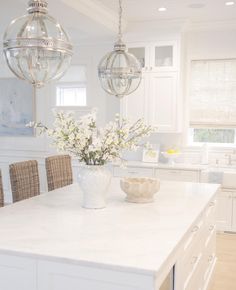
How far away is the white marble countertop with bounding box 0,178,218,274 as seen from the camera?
5.57ft

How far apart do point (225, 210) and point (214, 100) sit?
160 cm

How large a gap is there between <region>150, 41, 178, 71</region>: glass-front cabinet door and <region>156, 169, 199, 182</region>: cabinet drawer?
140 centimetres

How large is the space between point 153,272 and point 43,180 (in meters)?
4.94

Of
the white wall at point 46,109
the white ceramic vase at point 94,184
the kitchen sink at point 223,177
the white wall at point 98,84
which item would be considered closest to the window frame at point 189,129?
the white wall at point 98,84

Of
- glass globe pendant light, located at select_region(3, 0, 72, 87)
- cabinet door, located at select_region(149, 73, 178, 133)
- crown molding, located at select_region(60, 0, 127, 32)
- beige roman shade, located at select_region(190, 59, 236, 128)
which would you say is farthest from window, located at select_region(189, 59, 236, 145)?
glass globe pendant light, located at select_region(3, 0, 72, 87)

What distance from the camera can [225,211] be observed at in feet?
16.1

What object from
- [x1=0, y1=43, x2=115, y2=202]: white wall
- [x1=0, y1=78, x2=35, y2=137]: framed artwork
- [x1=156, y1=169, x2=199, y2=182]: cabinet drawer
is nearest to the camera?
[x1=156, y1=169, x2=199, y2=182]: cabinet drawer

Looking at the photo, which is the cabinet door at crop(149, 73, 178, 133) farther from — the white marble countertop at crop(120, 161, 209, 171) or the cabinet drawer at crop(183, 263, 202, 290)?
the cabinet drawer at crop(183, 263, 202, 290)

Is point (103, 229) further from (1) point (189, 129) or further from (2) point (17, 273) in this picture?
(1) point (189, 129)

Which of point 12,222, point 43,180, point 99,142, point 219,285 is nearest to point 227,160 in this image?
point 219,285

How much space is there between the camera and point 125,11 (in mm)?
4867

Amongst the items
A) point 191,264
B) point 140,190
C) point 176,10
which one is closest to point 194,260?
point 191,264

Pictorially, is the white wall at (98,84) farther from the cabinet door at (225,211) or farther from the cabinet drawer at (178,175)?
the cabinet door at (225,211)

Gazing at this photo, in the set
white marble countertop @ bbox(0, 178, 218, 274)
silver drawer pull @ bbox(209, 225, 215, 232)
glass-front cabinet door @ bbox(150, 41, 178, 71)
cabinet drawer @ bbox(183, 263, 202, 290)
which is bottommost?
cabinet drawer @ bbox(183, 263, 202, 290)
